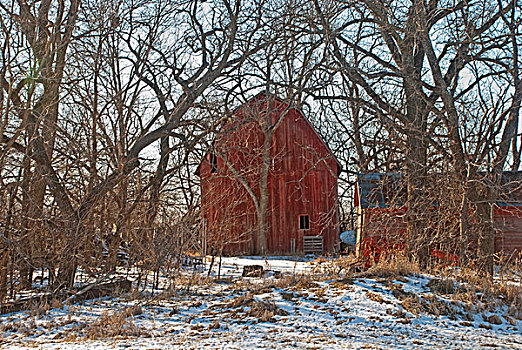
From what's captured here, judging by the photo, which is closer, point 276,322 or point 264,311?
point 276,322

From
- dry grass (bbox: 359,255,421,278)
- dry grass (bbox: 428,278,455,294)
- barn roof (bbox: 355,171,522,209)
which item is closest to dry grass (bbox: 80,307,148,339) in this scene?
dry grass (bbox: 359,255,421,278)

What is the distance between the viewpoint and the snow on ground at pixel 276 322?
19.7ft

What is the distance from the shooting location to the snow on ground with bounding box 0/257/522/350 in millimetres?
6000

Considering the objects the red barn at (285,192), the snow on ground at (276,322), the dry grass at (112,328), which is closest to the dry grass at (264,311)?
the snow on ground at (276,322)

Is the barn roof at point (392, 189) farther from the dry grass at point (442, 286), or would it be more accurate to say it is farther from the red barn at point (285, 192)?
the red barn at point (285, 192)

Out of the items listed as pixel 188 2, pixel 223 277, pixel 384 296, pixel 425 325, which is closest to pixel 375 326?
pixel 425 325

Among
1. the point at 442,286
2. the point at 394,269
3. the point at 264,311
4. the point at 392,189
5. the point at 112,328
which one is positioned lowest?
the point at 112,328

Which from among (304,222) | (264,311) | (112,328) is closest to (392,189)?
(264,311)

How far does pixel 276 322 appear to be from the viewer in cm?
689

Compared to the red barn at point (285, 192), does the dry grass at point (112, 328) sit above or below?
below

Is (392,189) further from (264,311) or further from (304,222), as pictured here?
(304,222)

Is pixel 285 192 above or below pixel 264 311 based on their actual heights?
above

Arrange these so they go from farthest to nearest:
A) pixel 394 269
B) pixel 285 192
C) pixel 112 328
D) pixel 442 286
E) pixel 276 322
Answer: pixel 285 192
pixel 394 269
pixel 442 286
pixel 276 322
pixel 112 328

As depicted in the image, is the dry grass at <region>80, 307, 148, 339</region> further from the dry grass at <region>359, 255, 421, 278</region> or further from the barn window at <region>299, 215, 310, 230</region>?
the barn window at <region>299, 215, 310, 230</region>
